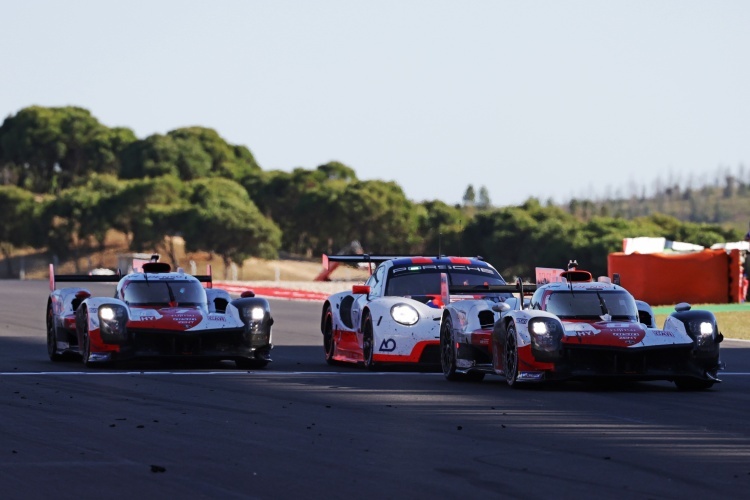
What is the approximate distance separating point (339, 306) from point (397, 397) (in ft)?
19.2

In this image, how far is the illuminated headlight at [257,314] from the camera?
19.4 meters

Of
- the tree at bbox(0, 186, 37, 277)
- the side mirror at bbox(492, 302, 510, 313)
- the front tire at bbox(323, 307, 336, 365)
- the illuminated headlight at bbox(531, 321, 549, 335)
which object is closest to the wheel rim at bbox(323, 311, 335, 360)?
the front tire at bbox(323, 307, 336, 365)

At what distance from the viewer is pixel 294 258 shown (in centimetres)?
11600

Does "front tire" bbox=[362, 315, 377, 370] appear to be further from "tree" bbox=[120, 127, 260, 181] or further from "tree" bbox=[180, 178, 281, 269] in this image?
"tree" bbox=[120, 127, 260, 181]

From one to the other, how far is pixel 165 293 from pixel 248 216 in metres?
80.2

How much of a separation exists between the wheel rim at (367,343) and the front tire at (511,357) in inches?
125

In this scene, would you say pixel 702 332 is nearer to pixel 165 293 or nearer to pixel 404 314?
pixel 404 314

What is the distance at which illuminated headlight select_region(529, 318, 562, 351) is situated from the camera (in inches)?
611

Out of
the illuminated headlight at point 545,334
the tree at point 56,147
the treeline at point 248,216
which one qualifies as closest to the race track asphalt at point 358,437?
the illuminated headlight at point 545,334

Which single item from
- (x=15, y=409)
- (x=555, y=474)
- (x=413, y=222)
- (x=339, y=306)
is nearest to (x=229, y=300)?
(x=339, y=306)

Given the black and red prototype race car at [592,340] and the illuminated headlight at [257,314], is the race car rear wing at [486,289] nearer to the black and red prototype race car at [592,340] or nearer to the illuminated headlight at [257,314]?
the black and red prototype race car at [592,340]

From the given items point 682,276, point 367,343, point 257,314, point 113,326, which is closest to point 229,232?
point 682,276

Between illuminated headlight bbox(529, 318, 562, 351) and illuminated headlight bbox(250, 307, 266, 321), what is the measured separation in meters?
4.83

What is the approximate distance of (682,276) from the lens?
A: 38469mm
